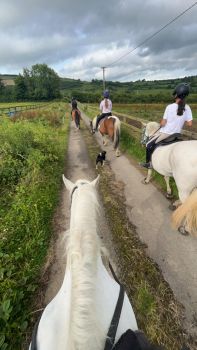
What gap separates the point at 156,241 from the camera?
389 cm

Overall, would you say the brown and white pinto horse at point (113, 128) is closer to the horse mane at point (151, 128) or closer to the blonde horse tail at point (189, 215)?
the horse mane at point (151, 128)

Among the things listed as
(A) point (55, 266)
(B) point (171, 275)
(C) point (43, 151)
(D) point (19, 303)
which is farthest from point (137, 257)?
(C) point (43, 151)

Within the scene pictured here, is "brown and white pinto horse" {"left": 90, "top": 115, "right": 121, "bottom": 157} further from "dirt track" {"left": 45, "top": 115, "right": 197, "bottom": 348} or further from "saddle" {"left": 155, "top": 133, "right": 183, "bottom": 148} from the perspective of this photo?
"saddle" {"left": 155, "top": 133, "right": 183, "bottom": 148}

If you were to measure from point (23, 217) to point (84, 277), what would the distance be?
135 inches

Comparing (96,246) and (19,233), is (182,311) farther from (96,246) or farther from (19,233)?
(19,233)

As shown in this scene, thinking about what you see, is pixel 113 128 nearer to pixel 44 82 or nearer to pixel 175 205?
pixel 175 205

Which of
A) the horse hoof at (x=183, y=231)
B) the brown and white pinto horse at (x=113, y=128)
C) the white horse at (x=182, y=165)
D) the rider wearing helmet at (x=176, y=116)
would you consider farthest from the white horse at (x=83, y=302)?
the brown and white pinto horse at (x=113, y=128)

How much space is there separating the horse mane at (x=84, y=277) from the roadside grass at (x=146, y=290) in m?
1.57

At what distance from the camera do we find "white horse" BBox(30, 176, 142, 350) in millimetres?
1153

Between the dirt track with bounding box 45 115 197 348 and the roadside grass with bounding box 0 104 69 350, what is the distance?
257mm

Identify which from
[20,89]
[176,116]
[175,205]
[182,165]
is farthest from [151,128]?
[20,89]

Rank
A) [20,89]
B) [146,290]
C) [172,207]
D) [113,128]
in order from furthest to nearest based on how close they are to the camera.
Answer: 1. [20,89]
2. [113,128]
3. [172,207]
4. [146,290]

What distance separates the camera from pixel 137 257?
3514 mm

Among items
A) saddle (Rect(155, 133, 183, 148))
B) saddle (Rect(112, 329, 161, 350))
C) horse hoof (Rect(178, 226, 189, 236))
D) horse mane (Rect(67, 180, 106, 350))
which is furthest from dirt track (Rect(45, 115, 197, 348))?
saddle (Rect(155, 133, 183, 148))
